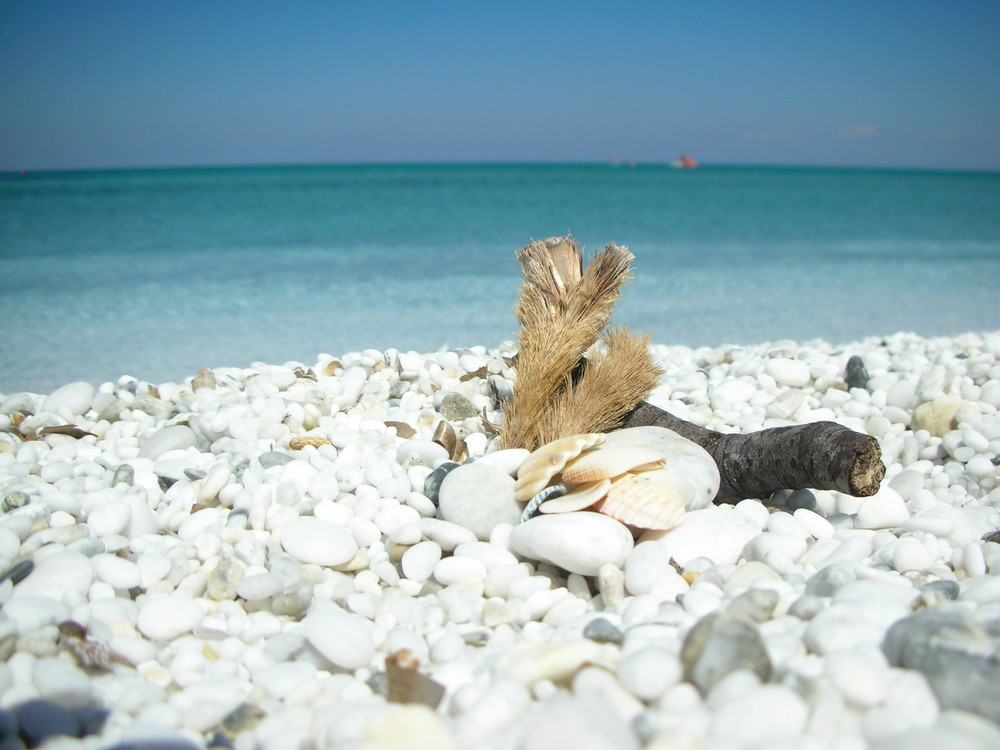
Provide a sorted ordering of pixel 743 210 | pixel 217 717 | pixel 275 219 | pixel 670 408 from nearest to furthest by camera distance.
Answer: pixel 217 717 < pixel 670 408 < pixel 275 219 < pixel 743 210

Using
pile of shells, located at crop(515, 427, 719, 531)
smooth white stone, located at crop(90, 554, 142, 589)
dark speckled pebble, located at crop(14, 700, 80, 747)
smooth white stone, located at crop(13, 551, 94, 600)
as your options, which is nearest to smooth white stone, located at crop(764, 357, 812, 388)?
pile of shells, located at crop(515, 427, 719, 531)

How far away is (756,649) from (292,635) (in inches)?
48.7

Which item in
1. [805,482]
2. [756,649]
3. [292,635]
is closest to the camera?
[756,649]

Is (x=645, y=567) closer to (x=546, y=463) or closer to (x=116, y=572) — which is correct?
(x=546, y=463)

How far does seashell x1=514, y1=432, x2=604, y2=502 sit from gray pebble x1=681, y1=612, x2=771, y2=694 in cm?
106

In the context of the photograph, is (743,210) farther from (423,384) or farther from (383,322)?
(423,384)

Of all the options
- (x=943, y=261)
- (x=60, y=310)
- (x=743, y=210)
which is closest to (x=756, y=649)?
(x=60, y=310)

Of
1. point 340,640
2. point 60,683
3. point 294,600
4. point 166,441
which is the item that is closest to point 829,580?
point 340,640

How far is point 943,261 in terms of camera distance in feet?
46.3

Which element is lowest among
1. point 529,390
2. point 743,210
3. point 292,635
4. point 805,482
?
point 292,635

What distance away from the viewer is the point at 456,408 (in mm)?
3781

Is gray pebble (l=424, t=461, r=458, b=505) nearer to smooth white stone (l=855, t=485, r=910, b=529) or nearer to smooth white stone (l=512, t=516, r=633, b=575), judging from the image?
smooth white stone (l=512, t=516, r=633, b=575)

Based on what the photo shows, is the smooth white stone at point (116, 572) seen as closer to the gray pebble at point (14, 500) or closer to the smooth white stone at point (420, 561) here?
the gray pebble at point (14, 500)

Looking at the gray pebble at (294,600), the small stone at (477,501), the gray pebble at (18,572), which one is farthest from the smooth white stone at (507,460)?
the gray pebble at (18,572)
